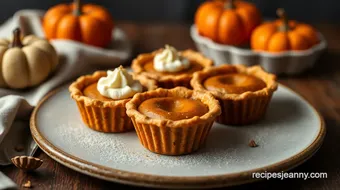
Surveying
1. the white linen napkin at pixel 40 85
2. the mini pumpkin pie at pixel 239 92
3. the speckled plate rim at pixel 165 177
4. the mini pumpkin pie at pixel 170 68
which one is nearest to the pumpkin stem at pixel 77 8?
the white linen napkin at pixel 40 85

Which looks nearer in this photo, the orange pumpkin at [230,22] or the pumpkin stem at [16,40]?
the pumpkin stem at [16,40]

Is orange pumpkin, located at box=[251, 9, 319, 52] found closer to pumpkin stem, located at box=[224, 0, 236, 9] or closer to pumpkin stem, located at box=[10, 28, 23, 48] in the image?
pumpkin stem, located at box=[224, 0, 236, 9]

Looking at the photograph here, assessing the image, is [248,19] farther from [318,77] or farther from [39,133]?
[39,133]

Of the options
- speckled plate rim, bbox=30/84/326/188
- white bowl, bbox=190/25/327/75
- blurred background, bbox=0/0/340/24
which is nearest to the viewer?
speckled plate rim, bbox=30/84/326/188

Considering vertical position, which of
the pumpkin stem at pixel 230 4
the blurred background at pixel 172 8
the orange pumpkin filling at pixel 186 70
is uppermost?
the pumpkin stem at pixel 230 4

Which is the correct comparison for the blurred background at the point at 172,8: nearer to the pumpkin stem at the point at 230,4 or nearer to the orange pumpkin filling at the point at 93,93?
the pumpkin stem at the point at 230,4

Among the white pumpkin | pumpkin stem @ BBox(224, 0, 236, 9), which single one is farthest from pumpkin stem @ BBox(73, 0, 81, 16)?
pumpkin stem @ BBox(224, 0, 236, 9)
